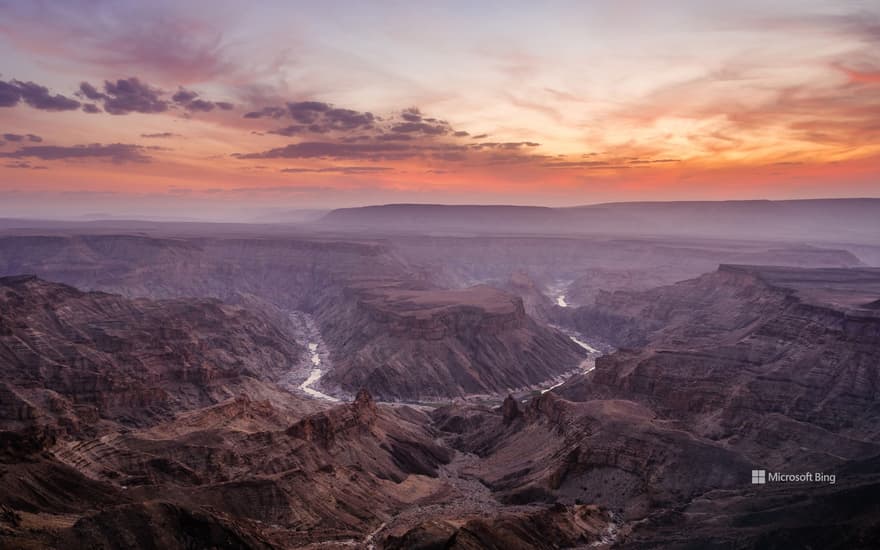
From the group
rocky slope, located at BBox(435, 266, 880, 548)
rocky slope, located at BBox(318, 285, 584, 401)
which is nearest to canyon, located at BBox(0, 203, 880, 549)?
rocky slope, located at BBox(435, 266, 880, 548)

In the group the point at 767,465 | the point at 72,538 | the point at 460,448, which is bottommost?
the point at 460,448

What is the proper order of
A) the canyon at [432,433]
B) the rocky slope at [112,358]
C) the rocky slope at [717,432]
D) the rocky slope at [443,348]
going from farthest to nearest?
the rocky slope at [443,348] → the rocky slope at [112,358] → the rocky slope at [717,432] → the canyon at [432,433]

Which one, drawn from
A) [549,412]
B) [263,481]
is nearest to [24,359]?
[263,481]

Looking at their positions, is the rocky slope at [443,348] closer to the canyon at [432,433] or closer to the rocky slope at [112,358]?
the canyon at [432,433]

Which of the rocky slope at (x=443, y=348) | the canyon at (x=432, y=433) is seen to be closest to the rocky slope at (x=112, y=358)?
the canyon at (x=432, y=433)

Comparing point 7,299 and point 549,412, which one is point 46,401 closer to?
point 7,299

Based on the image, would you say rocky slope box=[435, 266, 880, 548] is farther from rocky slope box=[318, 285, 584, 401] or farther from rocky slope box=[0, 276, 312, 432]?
rocky slope box=[0, 276, 312, 432]

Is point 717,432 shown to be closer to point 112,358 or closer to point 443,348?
point 443,348

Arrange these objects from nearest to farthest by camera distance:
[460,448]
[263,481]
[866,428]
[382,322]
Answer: [263,481]
[866,428]
[460,448]
[382,322]

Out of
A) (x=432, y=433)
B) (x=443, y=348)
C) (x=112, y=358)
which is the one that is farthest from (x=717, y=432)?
(x=112, y=358)
